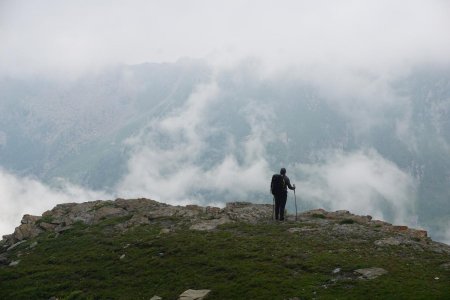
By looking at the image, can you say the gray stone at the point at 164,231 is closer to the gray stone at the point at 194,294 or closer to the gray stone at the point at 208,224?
the gray stone at the point at 208,224

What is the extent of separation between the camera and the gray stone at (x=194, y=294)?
24.7 metres

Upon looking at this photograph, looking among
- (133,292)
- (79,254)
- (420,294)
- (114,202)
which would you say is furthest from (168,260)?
(114,202)

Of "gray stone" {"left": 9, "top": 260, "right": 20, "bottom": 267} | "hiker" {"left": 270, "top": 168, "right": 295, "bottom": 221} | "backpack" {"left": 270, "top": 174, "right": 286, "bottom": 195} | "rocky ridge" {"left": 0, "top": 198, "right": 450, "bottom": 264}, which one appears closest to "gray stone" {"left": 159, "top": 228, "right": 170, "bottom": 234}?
"rocky ridge" {"left": 0, "top": 198, "right": 450, "bottom": 264}

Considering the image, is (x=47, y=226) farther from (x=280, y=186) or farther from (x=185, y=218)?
(x=280, y=186)

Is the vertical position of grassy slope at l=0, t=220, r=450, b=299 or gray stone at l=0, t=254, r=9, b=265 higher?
gray stone at l=0, t=254, r=9, b=265

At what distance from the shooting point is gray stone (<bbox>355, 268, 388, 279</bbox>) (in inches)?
1009

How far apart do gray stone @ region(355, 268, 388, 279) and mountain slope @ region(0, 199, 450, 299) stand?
0.06 metres

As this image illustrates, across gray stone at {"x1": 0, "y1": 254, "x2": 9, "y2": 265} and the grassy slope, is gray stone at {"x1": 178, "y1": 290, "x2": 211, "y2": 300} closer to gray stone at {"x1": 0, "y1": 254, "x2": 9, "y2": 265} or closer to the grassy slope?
the grassy slope

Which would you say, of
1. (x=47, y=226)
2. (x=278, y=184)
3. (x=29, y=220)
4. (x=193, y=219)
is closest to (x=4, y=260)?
(x=47, y=226)

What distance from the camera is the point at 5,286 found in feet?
102

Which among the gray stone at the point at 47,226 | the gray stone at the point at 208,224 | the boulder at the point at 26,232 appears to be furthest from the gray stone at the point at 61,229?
the gray stone at the point at 208,224

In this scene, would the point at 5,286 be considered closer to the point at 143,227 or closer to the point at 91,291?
the point at 91,291

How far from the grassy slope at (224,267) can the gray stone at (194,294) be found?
1.37 ft

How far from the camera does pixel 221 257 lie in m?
31.3
